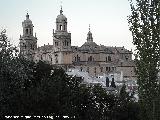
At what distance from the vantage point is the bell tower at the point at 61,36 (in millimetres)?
118562

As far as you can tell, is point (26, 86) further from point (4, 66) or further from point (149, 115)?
point (149, 115)

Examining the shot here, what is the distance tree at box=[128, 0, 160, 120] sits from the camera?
28.8 meters

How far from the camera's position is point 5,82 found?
39.8 m

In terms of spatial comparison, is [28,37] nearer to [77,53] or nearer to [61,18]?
[61,18]

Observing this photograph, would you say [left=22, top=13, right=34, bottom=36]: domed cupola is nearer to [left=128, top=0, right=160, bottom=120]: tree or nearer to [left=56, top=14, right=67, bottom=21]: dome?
[left=56, top=14, right=67, bottom=21]: dome

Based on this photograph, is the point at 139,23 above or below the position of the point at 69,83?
above

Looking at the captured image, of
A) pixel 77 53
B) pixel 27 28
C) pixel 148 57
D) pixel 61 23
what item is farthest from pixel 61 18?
pixel 148 57

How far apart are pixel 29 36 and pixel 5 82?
282 feet

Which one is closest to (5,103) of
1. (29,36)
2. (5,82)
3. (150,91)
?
(5,82)

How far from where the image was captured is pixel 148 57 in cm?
2886

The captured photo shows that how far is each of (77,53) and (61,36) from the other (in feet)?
46.1

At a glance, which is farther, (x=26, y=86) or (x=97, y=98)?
(x=97, y=98)

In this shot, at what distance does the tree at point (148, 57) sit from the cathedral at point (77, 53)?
88499mm

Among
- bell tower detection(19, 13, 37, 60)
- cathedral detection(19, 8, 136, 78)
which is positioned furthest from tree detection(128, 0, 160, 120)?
bell tower detection(19, 13, 37, 60)
